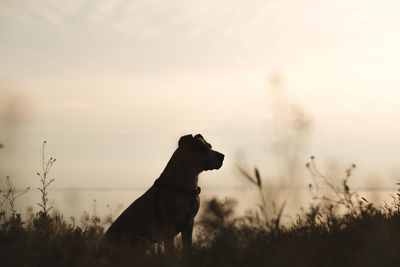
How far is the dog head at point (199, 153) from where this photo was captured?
6917 mm

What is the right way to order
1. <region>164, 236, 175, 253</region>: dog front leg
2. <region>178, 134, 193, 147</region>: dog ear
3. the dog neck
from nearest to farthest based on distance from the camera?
<region>164, 236, 175, 253</region>: dog front leg, the dog neck, <region>178, 134, 193, 147</region>: dog ear

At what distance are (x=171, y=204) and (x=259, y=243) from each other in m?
2.47

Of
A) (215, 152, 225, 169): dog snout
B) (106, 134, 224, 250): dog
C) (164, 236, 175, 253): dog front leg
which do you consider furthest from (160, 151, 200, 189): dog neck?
(164, 236, 175, 253): dog front leg

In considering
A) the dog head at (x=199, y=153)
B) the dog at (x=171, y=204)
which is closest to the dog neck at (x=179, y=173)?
the dog at (x=171, y=204)

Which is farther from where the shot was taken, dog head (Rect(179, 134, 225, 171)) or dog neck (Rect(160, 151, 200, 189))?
dog head (Rect(179, 134, 225, 171))

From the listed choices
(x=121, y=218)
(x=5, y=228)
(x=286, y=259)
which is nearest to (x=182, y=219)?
(x=121, y=218)

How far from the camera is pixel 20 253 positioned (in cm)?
410

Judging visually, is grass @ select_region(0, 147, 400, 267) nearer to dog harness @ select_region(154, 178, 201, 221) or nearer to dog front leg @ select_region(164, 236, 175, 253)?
dog front leg @ select_region(164, 236, 175, 253)

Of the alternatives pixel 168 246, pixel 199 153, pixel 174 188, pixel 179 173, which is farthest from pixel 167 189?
pixel 168 246

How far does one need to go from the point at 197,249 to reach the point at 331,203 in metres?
1.37

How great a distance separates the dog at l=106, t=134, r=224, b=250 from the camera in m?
6.02

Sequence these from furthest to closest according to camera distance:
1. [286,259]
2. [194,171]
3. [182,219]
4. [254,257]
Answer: [194,171]
[182,219]
[254,257]
[286,259]

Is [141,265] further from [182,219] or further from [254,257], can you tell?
[182,219]

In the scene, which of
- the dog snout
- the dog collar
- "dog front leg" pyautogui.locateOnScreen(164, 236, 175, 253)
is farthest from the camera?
the dog snout
